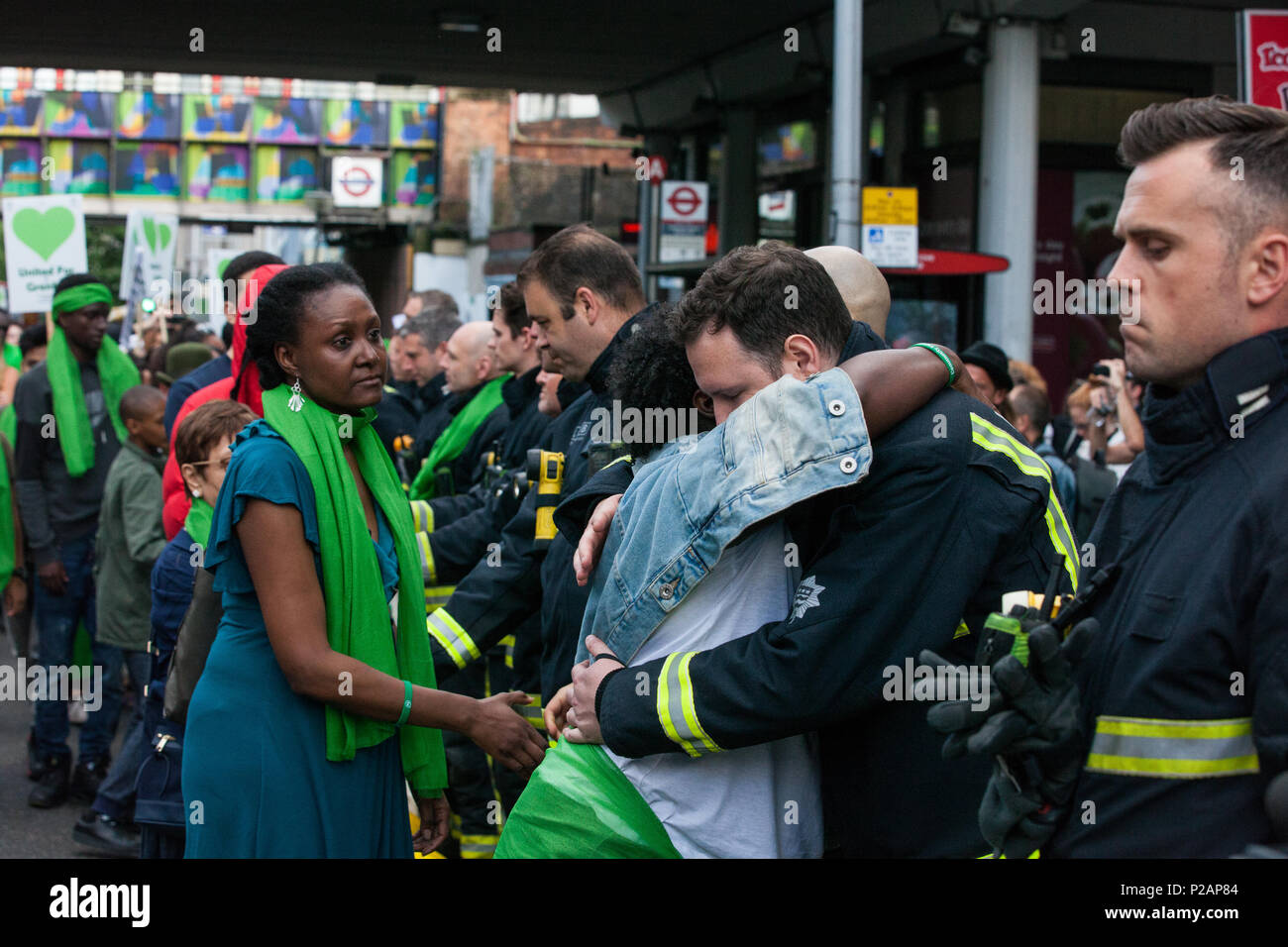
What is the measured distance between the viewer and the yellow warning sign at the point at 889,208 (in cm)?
917

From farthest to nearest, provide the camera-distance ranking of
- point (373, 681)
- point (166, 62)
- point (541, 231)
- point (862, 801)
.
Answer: point (541, 231) → point (166, 62) → point (373, 681) → point (862, 801)

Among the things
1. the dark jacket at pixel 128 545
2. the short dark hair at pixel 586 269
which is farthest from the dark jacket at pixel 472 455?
the short dark hair at pixel 586 269

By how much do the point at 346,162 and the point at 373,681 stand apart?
95.6 ft

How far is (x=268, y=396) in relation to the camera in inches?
132

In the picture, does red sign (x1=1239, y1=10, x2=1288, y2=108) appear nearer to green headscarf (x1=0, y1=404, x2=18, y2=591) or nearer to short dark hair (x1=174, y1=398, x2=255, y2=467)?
short dark hair (x1=174, y1=398, x2=255, y2=467)

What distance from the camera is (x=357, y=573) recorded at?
10.5 feet

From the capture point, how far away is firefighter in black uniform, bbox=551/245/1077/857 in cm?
235

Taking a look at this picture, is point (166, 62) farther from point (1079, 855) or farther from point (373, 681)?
point (1079, 855)

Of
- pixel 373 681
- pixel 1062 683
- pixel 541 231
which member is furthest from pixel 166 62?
pixel 1062 683

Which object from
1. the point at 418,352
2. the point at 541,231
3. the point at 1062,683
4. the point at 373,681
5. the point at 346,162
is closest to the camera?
the point at 1062,683

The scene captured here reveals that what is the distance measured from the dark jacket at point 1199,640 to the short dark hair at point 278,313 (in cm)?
210

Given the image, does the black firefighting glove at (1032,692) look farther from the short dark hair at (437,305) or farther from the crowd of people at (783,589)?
the short dark hair at (437,305)

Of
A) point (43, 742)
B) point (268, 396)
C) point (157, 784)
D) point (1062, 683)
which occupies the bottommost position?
point (43, 742)

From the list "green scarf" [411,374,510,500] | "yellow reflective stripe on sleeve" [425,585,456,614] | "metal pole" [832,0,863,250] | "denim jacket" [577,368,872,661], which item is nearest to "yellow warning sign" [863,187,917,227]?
"metal pole" [832,0,863,250]
